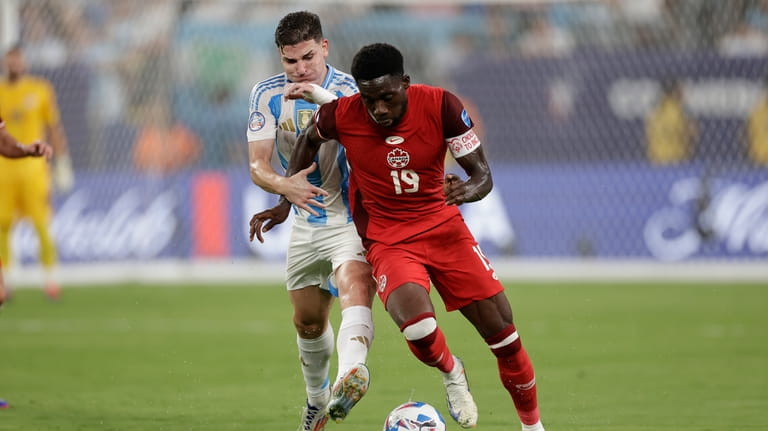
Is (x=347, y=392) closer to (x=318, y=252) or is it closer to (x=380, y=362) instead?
(x=318, y=252)

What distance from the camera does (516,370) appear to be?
21.3 ft

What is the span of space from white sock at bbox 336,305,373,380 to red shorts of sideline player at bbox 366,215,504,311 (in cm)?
15

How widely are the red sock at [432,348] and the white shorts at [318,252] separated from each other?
0.71 meters

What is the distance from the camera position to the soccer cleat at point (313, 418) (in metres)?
Answer: 7.35

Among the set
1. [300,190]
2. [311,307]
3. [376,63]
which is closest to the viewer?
[376,63]

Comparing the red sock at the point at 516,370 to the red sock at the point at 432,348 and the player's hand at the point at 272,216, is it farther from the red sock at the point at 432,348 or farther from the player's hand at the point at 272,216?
the player's hand at the point at 272,216

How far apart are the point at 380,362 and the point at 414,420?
162 inches

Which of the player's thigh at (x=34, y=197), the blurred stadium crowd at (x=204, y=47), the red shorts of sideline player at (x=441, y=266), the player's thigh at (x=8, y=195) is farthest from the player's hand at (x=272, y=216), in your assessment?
the blurred stadium crowd at (x=204, y=47)

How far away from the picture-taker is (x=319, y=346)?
7309 millimetres

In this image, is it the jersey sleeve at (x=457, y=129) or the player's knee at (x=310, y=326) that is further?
the player's knee at (x=310, y=326)

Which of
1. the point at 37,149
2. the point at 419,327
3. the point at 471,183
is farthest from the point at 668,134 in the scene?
the point at 419,327

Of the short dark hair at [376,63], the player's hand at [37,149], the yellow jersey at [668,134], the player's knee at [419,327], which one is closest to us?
the short dark hair at [376,63]

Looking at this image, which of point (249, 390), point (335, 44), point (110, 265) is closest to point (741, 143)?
point (335, 44)

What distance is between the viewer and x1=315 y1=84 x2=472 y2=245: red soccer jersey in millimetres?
6352
